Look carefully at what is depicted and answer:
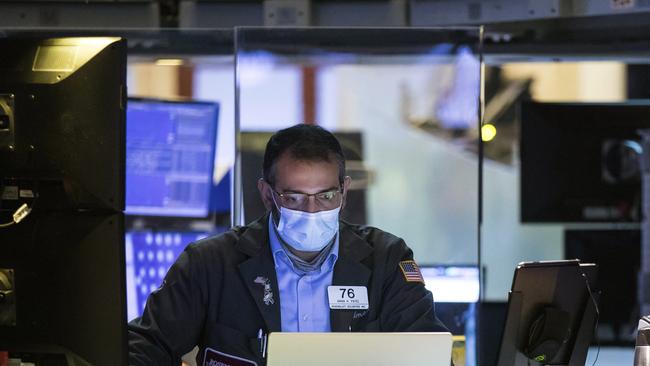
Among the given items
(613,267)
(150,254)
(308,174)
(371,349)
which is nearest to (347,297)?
→ (308,174)

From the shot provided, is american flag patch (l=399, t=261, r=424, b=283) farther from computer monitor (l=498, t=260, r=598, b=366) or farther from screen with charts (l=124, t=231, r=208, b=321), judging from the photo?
screen with charts (l=124, t=231, r=208, b=321)

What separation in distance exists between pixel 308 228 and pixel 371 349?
727 millimetres

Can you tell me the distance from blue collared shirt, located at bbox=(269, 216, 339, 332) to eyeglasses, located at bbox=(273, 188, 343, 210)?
0.46 ft

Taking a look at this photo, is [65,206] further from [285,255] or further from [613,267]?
[613,267]

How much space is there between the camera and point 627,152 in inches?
187

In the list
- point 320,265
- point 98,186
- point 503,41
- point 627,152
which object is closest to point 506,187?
point 627,152

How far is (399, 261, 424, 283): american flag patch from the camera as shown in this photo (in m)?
2.74

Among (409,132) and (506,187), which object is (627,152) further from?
(506,187)

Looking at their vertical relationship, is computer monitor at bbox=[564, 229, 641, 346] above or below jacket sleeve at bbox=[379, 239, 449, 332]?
below

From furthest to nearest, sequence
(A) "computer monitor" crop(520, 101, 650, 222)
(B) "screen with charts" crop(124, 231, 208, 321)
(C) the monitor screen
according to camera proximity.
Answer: (B) "screen with charts" crop(124, 231, 208, 321) < (A) "computer monitor" crop(520, 101, 650, 222) < (C) the monitor screen

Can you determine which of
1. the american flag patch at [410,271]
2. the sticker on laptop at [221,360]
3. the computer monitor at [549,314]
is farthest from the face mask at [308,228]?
the computer monitor at [549,314]

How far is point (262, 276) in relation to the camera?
2.71 m

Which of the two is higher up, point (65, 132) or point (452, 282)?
point (65, 132)

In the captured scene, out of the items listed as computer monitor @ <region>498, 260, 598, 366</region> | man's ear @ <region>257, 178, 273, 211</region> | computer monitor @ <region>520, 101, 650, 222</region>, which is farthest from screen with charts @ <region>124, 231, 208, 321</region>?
computer monitor @ <region>498, 260, 598, 366</region>
